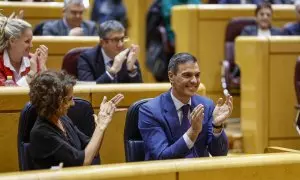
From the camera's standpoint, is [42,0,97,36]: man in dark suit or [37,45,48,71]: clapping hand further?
[42,0,97,36]: man in dark suit

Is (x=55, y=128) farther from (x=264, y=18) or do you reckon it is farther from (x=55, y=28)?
(x=264, y=18)

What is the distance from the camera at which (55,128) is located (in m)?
2.70

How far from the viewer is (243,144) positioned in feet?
15.1

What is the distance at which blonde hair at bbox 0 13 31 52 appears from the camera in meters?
3.54

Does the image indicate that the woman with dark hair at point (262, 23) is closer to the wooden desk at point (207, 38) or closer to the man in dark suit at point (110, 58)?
the wooden desk at point (207, 38)

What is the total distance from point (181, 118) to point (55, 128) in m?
0.48

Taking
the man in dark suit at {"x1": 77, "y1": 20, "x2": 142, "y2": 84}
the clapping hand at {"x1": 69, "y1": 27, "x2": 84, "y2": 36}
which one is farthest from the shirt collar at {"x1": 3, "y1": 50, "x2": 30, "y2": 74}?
the clapping hand at {"x1": 69, "y1": 27, "x2": 84, "y2": 36}

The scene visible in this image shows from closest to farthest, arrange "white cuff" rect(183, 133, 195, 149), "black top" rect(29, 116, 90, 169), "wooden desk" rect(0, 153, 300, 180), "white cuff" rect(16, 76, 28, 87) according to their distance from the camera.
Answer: "wooden desk" rect(0, 153, 300, 180), "black top" rect(29, 116, 90, 169), "white cuff" rect(183, 133, 195, 149), "white cuff" rect(16, 76, 28, 87)

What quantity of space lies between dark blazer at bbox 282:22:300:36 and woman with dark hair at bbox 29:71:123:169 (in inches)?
102

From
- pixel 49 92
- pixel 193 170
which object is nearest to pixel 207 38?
pixel 49 92

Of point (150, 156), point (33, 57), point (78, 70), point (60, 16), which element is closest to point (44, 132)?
point (150, 156)

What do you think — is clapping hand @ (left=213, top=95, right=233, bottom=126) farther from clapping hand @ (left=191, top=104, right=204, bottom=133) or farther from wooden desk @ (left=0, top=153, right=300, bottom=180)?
wooden desk @ (left=0, top=153, right=300, bottom=180)

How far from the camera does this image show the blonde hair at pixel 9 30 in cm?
354

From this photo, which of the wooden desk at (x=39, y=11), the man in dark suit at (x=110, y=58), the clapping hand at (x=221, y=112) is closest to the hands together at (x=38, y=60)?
the man in dark suit at (x=110, y=58)
